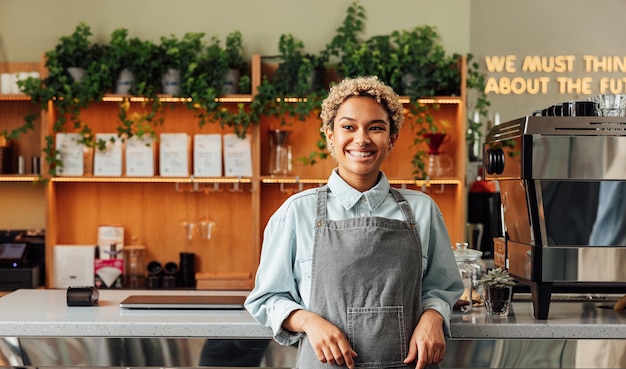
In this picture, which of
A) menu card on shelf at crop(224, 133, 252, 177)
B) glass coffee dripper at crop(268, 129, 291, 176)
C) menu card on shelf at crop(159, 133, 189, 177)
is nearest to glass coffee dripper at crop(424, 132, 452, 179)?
glass coffee dripper at crop(268, 129, 291, 176)

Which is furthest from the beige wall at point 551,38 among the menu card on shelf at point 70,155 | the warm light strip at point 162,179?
the menu card on shelf at point 70,155

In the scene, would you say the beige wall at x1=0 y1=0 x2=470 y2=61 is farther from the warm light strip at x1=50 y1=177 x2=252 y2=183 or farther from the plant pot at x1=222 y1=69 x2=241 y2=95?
the warm light strip at x1=50 y1=177 x2=252 y2=183

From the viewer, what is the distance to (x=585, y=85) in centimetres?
498

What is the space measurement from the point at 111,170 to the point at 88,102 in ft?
1.37

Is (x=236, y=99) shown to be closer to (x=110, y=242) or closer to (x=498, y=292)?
(x=110, y=242)

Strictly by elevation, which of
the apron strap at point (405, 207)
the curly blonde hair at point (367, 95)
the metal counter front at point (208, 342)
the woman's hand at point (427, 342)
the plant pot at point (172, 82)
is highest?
the plant pot at point (172, 82)

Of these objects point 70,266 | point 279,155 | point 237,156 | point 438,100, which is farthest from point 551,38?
point 70,266

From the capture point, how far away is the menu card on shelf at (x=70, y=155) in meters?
4.68

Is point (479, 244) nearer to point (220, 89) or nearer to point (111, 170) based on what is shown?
point (220, 89)

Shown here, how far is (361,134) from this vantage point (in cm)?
187

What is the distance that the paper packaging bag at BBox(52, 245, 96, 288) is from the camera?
4.68 m

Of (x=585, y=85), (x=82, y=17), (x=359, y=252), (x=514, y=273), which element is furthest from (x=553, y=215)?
(x=82, y=17)

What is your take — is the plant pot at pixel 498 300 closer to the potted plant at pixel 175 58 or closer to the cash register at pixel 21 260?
the potted plant at pixel 175 58

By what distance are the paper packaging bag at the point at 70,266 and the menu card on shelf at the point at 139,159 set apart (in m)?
0.53
